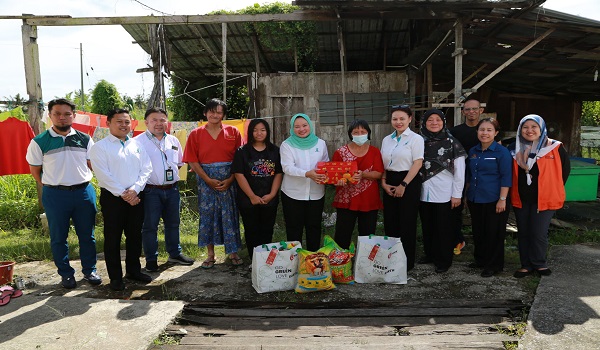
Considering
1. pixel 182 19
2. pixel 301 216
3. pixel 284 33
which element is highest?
pixel 284 33

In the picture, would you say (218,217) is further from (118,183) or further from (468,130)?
(468,130)

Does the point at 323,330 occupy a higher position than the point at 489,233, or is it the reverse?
the point at 489,233

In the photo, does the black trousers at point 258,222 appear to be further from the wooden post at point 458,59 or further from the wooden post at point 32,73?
the wooden post at point 32,73

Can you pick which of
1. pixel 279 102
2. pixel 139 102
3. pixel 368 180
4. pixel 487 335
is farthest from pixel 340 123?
pixel 139 102

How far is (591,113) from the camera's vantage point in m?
17.9

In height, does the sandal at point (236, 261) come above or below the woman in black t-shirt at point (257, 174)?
below

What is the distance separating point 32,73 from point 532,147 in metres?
6.92

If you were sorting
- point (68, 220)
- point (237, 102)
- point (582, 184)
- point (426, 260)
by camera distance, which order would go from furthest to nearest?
1. point (237, 102)
2. point (582, 184)
3. point (426, 260)
4. point (68, 220)

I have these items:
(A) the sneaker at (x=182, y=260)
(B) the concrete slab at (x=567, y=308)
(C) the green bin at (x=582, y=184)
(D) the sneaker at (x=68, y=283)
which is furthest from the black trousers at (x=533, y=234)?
(D) the sneaker at (x=68, y=283)

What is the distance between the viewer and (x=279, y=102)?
364 inches

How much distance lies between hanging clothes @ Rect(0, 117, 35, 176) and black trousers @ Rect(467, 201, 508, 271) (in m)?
6.02

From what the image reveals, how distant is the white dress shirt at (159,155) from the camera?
4066mm

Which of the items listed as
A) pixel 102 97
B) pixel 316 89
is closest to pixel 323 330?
pixel 316 89

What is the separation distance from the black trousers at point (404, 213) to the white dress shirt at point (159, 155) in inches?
92.4
